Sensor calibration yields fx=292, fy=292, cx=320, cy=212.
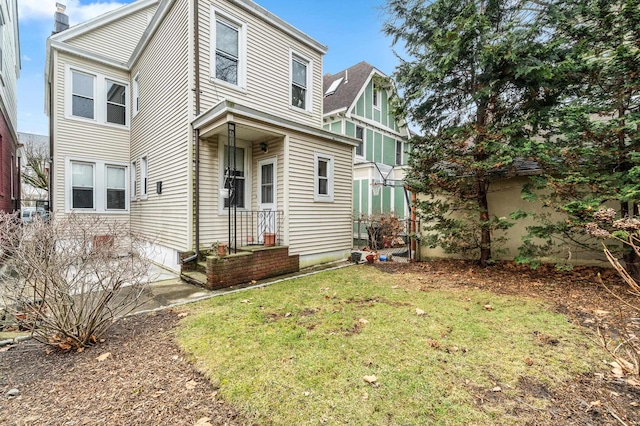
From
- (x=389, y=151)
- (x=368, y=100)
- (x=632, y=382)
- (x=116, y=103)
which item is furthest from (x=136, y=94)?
(x=389, y=151)

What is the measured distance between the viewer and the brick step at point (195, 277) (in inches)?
245

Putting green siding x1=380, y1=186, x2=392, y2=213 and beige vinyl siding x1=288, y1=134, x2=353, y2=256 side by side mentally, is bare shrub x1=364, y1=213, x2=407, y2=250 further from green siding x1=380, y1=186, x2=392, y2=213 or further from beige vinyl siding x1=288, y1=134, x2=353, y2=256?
green siding x1=380, y1=186, x2=392, y2=213

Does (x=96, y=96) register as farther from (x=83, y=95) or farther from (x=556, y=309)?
(x=556, y=309)

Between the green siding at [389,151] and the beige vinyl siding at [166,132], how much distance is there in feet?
43.8

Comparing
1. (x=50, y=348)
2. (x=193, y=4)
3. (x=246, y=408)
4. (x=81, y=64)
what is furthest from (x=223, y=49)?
(x=246, y=408)

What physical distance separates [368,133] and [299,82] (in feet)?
28.2

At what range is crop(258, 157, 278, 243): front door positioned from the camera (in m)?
7.71

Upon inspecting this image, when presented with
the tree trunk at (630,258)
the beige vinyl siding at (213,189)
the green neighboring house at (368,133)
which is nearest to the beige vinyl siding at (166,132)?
the beige vinyl siding at (213,189)

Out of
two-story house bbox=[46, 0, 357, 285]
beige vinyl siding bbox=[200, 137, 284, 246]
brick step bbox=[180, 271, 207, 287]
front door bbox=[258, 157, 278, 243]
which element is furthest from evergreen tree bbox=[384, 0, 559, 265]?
brick step bbox=[180, 271, 207, 287]

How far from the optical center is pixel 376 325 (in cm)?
399

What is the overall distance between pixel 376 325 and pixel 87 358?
345cm

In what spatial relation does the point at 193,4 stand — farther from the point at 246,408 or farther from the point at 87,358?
the point at 246,408

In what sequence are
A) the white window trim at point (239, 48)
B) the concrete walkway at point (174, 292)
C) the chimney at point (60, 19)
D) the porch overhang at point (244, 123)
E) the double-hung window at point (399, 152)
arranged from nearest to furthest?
the concrete walkway at point (174, 292) → the porch overhang at point (244, 123) → the white window trim at point (239, 48) → the chimney at point (60, 19) → the double-hung window at point (399, 152)

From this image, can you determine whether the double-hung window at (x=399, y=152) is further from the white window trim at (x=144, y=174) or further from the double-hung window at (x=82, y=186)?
the double-hung window at (x=82, y=186)
